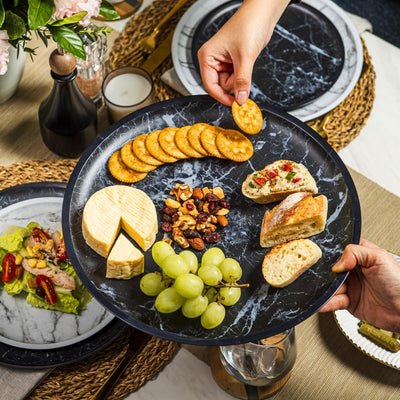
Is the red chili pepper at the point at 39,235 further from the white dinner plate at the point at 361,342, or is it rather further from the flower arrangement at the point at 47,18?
the white dinner plate at the point at 361,342

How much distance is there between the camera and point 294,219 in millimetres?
1351

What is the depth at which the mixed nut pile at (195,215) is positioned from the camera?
143 cm

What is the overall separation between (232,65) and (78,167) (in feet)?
1.94

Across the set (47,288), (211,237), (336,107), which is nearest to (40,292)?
(47,288)

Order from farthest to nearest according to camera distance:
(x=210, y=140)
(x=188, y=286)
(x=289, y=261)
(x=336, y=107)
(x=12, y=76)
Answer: (x=336, y=107) < (x=12, y=76) < (x=210, y=140) < (x=289, y=261) < (x=188, y=286)

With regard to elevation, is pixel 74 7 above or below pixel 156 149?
above

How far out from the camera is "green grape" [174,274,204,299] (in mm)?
1219

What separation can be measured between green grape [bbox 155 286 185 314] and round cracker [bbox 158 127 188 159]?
0.41m

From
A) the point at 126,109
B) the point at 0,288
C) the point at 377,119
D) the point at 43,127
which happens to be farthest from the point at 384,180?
the point at 0,288

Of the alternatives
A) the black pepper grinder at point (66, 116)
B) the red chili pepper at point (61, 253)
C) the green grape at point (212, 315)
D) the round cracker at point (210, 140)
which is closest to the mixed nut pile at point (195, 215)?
the round cracker at point (210, 140)

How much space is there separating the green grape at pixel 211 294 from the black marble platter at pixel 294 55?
2.45ft

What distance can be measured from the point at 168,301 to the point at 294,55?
3.54 feet

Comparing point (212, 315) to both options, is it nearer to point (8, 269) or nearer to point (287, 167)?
point (287, 167)

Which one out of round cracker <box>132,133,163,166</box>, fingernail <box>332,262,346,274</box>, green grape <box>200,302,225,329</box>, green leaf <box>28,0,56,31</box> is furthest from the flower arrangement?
fingernail <box>332,262,346,274</box>
